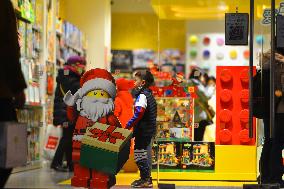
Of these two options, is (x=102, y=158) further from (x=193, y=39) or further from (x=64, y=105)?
(x=193, y=39)

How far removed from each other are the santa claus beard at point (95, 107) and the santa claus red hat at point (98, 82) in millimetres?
88

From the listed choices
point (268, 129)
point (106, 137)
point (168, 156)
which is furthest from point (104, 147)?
point (168, 156)

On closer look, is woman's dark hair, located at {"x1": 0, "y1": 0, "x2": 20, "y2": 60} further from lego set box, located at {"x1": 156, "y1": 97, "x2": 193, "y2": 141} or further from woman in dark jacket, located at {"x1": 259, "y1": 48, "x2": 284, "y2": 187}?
lego set box, located at {"x1": 156, "y1": 97, "x2": 193, "y2": 141}

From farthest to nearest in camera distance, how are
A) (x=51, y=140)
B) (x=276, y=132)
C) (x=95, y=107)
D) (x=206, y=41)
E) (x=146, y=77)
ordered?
(x=206, y=41) < (x=51, y=140) < (x=146, y=77) < (x=276, y=132) < (x=95, y=107)

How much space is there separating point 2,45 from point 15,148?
0.64 meters

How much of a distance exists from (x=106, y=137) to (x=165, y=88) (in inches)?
99.6

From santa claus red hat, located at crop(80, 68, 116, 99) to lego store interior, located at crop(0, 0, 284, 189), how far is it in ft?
1.12

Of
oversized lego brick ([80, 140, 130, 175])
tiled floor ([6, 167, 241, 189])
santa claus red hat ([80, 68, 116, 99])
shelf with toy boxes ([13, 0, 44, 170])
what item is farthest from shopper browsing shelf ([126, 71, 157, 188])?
shelf with toy boxes ([13, 0, 44, 170])

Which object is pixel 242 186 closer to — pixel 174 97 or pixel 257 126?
pixel 257 126

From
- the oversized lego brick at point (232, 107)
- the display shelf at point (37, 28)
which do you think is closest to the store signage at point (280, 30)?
the oversized lego brick at point (232, 107)

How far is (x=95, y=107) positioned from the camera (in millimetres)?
6320

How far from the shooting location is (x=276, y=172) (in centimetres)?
688

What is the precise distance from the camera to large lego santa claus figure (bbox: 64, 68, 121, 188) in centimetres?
632

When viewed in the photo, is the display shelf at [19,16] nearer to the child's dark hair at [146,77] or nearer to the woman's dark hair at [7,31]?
the child's dark hair at [146,77]
